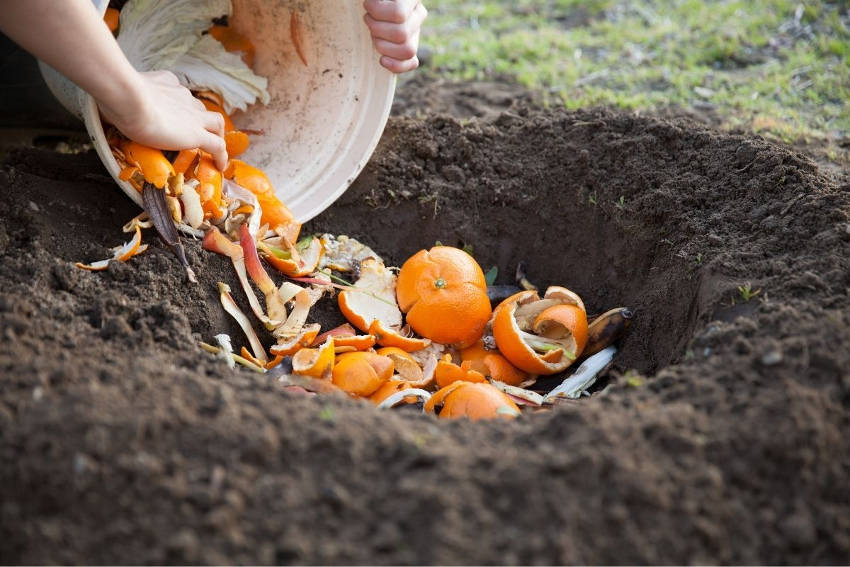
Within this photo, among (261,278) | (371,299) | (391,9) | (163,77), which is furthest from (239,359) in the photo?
(391,9)

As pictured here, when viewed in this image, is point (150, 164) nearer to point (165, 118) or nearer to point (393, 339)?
point (165, 118)

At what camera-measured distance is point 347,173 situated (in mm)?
3578

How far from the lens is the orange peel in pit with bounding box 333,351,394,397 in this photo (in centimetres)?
275

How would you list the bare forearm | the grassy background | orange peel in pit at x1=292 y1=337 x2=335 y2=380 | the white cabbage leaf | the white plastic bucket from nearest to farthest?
the bare forearm → orange peel in pit at x1=292 y1=337 x2=335 y2=380 → the white cabbage leaf → the white plastic bucket → the grassy background

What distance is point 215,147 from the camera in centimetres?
304

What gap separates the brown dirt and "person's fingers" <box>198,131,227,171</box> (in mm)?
383

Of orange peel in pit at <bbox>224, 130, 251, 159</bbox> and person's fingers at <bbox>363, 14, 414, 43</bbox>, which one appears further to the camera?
orange peel in pit at <bbox>224, 130, 251, 159</bbox>

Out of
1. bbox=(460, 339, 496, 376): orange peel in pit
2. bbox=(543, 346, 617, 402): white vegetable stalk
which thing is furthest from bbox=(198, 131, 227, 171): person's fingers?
bbox=(543, 346, 617, 402): white vegetable stalk

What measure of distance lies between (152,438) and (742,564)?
137 centimetres

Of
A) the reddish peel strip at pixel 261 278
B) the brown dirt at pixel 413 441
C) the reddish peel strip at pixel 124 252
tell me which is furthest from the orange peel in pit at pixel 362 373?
the reddish peel strip at pixel 124 252

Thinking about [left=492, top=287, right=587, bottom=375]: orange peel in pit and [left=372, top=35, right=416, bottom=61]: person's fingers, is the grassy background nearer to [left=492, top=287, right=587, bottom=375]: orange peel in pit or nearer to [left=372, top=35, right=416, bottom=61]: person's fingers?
[left=372, top=35, right=416, bottom=61]: person's fingers

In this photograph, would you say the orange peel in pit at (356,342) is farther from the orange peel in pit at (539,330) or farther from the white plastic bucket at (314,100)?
the white plastic bucket at (314,100)

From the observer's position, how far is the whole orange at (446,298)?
308 cm

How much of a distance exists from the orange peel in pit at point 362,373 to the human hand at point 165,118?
96 cm
